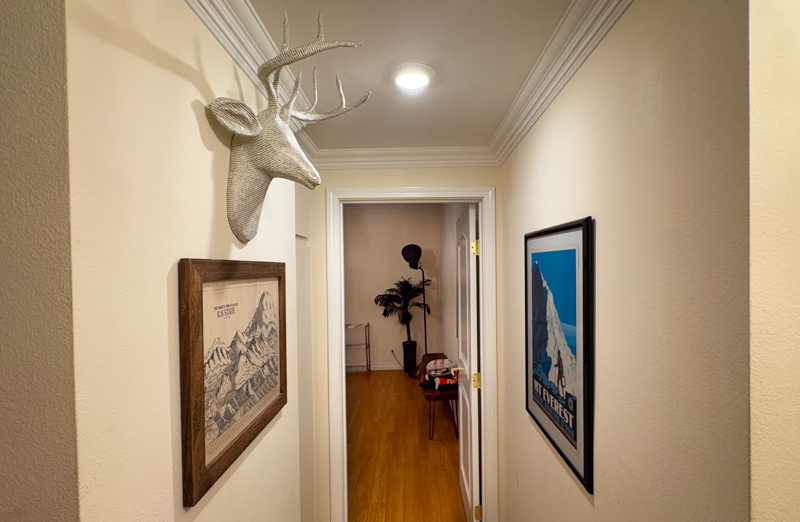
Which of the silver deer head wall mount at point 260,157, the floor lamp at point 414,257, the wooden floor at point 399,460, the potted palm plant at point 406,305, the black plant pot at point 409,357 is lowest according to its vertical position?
the wooden floor at point 399,460

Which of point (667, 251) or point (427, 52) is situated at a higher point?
point (427, 52)

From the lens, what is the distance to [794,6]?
0.54 m

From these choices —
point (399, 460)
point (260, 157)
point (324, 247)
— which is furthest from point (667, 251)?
point (399, 460)

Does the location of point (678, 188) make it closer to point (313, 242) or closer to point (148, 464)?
point (148, 464)

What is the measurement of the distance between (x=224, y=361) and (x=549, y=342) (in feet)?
3.54

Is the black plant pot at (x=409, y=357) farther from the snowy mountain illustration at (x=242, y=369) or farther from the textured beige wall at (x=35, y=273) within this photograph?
the textured beige wall at (x=35, y=273)

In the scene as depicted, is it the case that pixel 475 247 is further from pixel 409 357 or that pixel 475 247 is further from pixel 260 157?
pixel 409 357

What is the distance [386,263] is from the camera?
554cm

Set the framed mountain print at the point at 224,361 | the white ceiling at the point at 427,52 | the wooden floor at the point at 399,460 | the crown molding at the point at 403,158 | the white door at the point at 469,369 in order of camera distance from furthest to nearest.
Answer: the wooden floor at the point at 399,460 < the white door at the point at 469,369 < the crown molding at the point at 403,158 < the white ceiling at the point at 427,52 < the framed mountain print at the point at 224,361

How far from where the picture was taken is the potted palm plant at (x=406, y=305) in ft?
17.3

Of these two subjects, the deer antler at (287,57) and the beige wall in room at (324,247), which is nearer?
the deer antler at (287,57)

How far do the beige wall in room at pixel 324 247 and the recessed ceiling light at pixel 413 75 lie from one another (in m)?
0.84

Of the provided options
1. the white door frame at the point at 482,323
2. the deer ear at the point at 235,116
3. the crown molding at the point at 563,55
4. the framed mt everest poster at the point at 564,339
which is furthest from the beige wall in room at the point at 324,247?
the deer ear at the point at 235,116

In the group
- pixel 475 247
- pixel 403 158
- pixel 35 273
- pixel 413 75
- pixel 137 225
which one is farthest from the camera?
pixel 475 247
